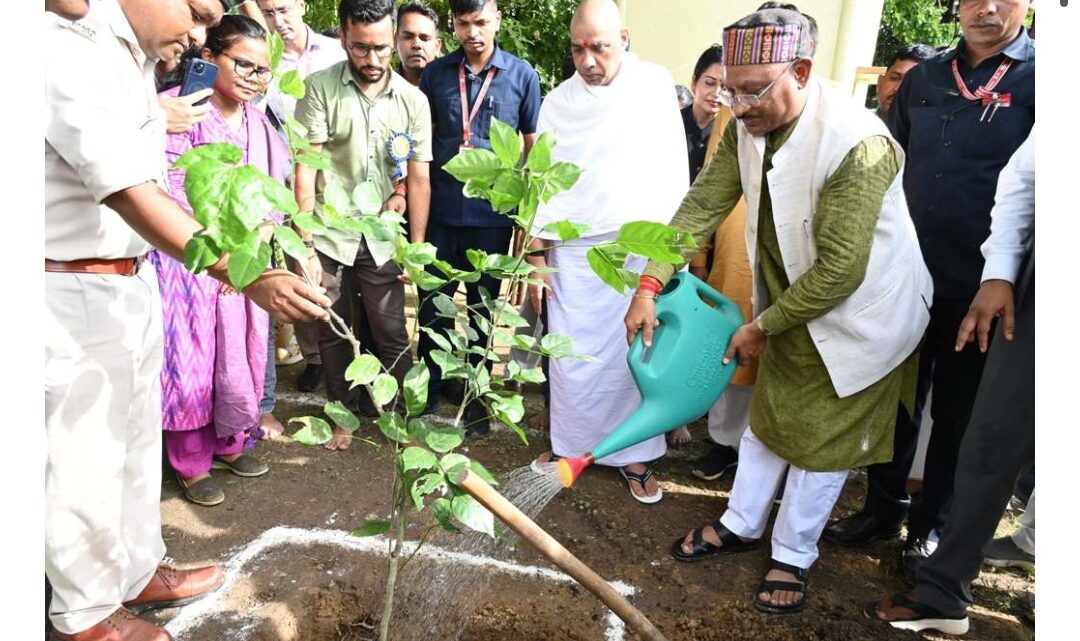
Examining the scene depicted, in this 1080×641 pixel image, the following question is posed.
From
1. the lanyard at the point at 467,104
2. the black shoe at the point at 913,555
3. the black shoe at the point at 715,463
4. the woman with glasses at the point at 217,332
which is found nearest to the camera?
the black shoe at the point at 913,555

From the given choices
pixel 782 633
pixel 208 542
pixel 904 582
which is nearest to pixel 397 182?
pixel 208 542

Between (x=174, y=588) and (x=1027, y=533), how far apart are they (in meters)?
3.10

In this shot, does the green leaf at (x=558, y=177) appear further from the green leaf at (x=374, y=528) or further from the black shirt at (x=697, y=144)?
the black shirt at (x=697, y=144)

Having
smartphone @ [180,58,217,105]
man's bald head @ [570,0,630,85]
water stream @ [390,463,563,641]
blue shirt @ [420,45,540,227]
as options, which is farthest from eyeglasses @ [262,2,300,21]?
water stream @ [390,463,563,641]

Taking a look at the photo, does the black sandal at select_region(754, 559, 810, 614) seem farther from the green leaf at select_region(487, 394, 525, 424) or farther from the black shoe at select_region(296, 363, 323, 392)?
the black shoe at select_region(296, 363, 323, 392)

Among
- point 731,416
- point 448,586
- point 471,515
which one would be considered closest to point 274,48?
point 471,515

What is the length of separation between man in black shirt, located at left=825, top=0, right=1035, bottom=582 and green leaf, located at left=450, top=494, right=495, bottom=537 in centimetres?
195

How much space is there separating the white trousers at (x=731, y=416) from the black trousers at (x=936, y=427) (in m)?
0.66

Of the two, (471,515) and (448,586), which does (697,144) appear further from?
(471,515)

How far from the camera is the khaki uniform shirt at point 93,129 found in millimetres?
1580

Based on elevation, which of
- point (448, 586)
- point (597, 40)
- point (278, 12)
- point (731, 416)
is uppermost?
point (278, 12)

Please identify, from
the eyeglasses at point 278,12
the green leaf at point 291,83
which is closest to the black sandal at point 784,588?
the green leaf at point 291,83

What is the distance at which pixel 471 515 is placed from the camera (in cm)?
145
